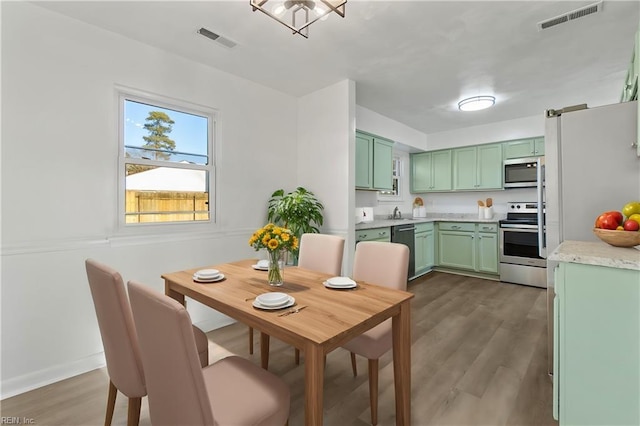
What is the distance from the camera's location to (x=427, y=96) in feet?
12.6

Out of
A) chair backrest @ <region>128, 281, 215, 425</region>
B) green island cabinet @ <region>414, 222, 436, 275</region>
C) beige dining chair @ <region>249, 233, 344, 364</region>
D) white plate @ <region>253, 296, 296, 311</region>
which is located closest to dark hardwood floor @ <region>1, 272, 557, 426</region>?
beige dining chair @ <region>249, 233, 344, 364</region>

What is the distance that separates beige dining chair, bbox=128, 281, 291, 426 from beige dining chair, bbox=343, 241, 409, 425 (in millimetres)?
589

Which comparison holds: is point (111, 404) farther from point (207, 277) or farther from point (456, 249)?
point (456, 249)

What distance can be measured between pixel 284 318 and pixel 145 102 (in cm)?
243

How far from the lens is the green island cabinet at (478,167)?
16.2 ft

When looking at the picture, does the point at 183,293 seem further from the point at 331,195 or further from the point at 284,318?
the point at 331,195

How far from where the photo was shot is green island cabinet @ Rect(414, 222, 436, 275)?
480 centimetres

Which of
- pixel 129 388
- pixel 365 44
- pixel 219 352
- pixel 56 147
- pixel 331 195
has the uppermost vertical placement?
pixel 365 44

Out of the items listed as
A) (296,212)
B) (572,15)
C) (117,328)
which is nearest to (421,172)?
(296,212)

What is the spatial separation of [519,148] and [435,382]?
418cm

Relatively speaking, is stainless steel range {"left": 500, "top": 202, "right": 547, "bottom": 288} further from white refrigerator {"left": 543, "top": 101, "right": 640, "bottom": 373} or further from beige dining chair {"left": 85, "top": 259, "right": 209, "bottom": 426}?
beige dining chair {"left": 85, "top": 259, "right": 209, "bottom": 426}

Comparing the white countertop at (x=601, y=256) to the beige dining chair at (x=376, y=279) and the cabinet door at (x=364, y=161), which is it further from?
the cabinet door at (x=364, y=161)

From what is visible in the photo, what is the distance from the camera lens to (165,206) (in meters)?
2.87

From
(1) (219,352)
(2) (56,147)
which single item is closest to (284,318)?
(1) (219,352)
